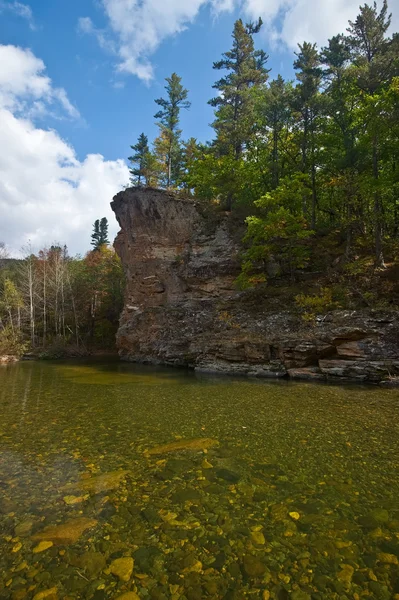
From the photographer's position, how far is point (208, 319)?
73.7 feet

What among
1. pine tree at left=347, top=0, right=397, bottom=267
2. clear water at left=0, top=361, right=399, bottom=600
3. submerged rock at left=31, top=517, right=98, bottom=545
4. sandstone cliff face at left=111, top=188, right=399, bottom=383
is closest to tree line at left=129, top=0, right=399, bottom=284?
pine tree at left=347, top=0, right=397, bottom=267

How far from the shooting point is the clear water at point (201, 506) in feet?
9.52

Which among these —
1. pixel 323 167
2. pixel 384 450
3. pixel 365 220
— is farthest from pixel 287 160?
pixel 384 450

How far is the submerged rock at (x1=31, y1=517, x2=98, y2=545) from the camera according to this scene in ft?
11.3

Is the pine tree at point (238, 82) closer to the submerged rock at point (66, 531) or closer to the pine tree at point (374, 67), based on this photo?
the pine tree at point (374, 67)

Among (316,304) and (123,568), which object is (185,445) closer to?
(123,568)

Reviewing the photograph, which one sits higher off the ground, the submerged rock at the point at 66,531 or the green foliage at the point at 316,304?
the green foliage at the point at 316,304

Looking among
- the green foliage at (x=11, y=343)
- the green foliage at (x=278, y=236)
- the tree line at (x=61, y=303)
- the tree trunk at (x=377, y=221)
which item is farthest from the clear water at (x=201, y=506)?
the tree line at (x=61, y=303)

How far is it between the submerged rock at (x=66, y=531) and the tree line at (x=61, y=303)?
30.9m

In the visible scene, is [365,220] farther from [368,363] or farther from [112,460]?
[112,460]

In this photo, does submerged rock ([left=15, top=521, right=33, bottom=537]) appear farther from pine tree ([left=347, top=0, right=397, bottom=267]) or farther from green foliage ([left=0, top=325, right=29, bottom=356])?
green foliage ([left=0, top=325, right=29, bottom=356])

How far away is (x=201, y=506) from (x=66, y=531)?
1.62 m

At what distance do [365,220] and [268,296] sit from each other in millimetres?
8666

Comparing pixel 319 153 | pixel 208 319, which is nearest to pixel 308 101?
pixel 319 153
